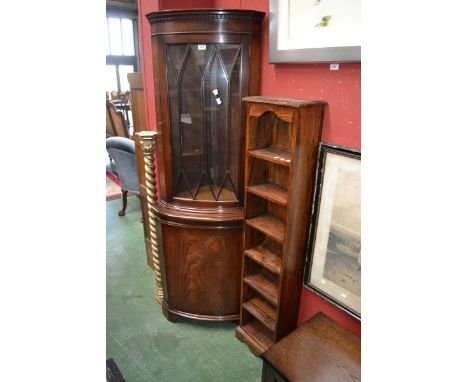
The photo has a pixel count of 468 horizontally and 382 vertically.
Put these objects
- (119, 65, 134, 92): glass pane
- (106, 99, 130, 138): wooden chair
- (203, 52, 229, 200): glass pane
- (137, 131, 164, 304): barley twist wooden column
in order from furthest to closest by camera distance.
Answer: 1. (119, 65, 134, 92): glass pane
2. (106, 99, 130, 138): wooden chair
3. (137, 131, 164, 304): barley twist wooden column
4. (203, 52, 229, 200): glass pane

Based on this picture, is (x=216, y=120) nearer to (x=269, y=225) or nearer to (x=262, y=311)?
(x=269, y=225)

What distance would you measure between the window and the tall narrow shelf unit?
6209 mm

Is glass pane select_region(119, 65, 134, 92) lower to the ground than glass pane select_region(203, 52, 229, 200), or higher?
higher

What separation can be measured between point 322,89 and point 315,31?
0.22 m

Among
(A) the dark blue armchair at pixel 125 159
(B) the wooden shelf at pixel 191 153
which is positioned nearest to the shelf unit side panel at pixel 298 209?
(B) the wooden shelf at pixel 191 153

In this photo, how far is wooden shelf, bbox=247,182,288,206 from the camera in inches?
58.1

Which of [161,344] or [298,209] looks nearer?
[298,209]

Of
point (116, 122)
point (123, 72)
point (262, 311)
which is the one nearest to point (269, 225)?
point (262, 311)

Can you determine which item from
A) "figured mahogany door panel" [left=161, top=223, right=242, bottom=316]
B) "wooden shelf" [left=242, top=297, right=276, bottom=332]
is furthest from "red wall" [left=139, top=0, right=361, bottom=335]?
"figured mahogany door panel" [left=161, top=223, right=242, bottom=316]

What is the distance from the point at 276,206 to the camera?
1.72 meters

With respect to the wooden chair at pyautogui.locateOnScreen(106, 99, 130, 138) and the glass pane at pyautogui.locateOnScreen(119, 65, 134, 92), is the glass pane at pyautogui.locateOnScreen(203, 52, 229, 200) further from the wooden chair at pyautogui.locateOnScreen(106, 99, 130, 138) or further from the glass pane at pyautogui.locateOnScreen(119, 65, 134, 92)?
the glass pane at pyautogui.locateOnScreen(119, 65, 134, 92)
